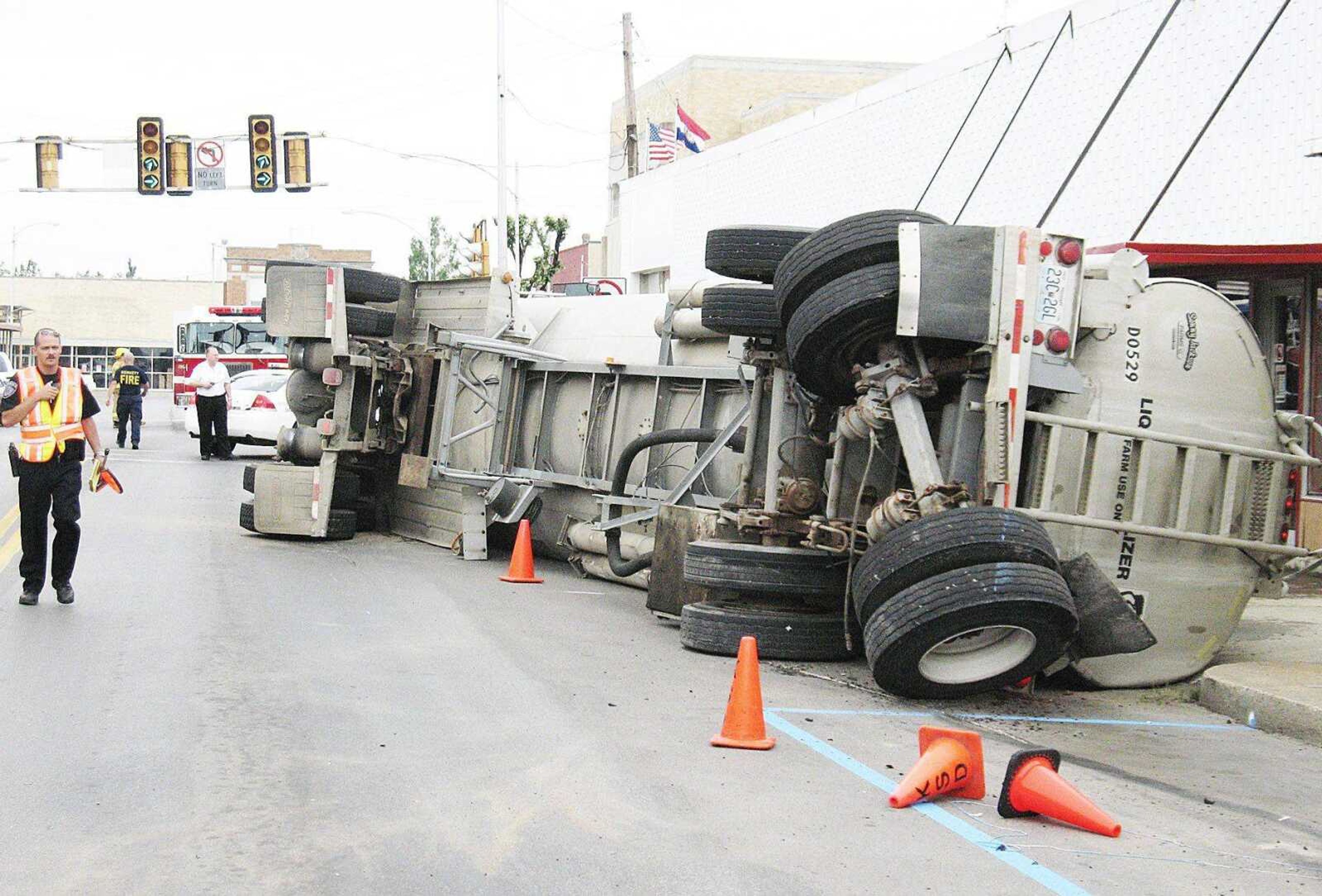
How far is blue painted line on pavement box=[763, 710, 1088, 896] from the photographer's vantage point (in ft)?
16.0

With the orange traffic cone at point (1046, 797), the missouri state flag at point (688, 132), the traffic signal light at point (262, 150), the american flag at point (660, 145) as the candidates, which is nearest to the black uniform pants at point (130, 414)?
the traffic signal light at point (262, 150)

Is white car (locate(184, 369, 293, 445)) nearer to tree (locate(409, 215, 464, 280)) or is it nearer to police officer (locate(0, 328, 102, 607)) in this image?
police officer (locate(0, 328, 102, 607))

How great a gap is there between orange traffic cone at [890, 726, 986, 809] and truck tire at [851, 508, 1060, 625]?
1567 mm

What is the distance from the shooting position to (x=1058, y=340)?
26.1 ft

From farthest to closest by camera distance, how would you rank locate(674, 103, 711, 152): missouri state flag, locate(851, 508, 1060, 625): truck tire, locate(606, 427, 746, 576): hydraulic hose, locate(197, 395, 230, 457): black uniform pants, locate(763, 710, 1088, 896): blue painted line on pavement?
locate(674, 103, 711, 152): missouri state flag, locate(197, 395, 230, 457): black uniform pants, locate(606, 427, 746, 576): hydraulic hose, locate(851, 508, 1060, 625): truck tire, locate(763, 710, 1088, 896): blue painted line on pavement

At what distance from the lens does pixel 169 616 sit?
10.1 m

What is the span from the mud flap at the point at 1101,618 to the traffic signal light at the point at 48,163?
119 feet

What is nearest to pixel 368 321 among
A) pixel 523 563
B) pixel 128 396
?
pixel 523 563

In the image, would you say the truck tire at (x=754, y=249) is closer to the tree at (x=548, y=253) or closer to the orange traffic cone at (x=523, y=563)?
the orange traffic cone at (x=523, y=563)

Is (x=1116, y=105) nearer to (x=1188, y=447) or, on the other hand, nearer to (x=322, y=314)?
(x=322, y=314)

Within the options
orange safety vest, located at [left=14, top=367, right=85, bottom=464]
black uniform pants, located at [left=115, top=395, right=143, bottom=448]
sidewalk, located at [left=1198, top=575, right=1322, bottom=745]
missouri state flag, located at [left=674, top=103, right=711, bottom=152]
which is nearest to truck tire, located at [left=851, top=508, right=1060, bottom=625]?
sidewalk, located at [left=1198, top=575, right=1322, bottom=745]

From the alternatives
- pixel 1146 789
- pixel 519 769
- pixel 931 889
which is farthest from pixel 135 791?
pixel 1146 789

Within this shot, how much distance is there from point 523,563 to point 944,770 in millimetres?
7492

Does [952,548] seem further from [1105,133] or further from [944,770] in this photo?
[1105,133]
